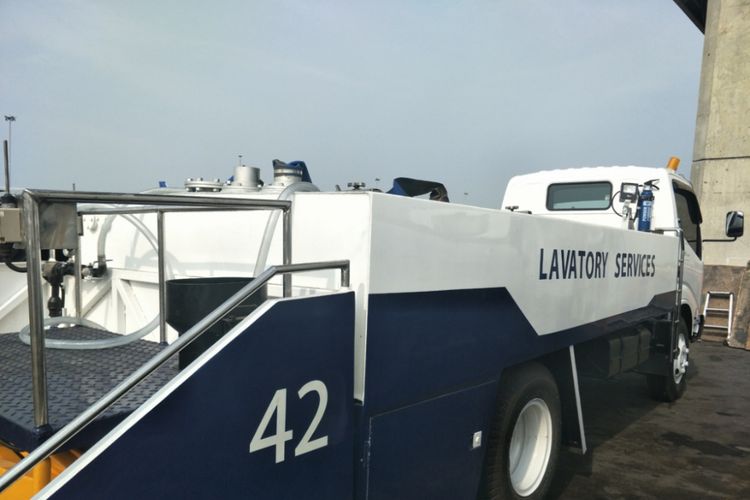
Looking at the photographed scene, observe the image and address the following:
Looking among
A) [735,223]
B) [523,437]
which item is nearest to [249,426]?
[523,437]

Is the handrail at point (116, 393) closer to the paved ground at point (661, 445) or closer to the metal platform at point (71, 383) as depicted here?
the metal platform at point (71, 383)

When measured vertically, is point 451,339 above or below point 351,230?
below

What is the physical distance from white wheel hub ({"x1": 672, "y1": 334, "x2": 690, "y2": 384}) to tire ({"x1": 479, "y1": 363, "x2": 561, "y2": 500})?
3048 millimetres

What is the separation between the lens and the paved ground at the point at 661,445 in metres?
3.69

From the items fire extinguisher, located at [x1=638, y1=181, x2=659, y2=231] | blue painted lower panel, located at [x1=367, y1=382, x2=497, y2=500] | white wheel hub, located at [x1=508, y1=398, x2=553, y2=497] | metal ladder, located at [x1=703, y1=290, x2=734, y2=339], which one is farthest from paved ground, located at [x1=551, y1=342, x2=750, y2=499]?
metal ladder, located at [x1=703, y1=290, x2=734, y2=339]

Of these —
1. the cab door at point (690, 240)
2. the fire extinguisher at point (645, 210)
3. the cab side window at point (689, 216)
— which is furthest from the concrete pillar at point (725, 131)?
the fire extinguisher at point (645, 210)

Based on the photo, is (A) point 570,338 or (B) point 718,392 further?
(B) point 718,392

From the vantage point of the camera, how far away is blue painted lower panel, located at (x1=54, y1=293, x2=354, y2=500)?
132 centimetres

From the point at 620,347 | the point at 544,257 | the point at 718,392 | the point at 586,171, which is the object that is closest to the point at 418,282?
the point at 544,257

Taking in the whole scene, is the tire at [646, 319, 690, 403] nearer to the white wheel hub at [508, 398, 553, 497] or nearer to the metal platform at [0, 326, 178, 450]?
the white wheel hub at [508, 398, 553, 497]

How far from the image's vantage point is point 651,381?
18.8 ft

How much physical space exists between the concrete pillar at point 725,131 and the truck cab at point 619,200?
7948mm

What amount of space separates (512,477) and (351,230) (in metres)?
1.95

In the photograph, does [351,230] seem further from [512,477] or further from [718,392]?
[718,392]
